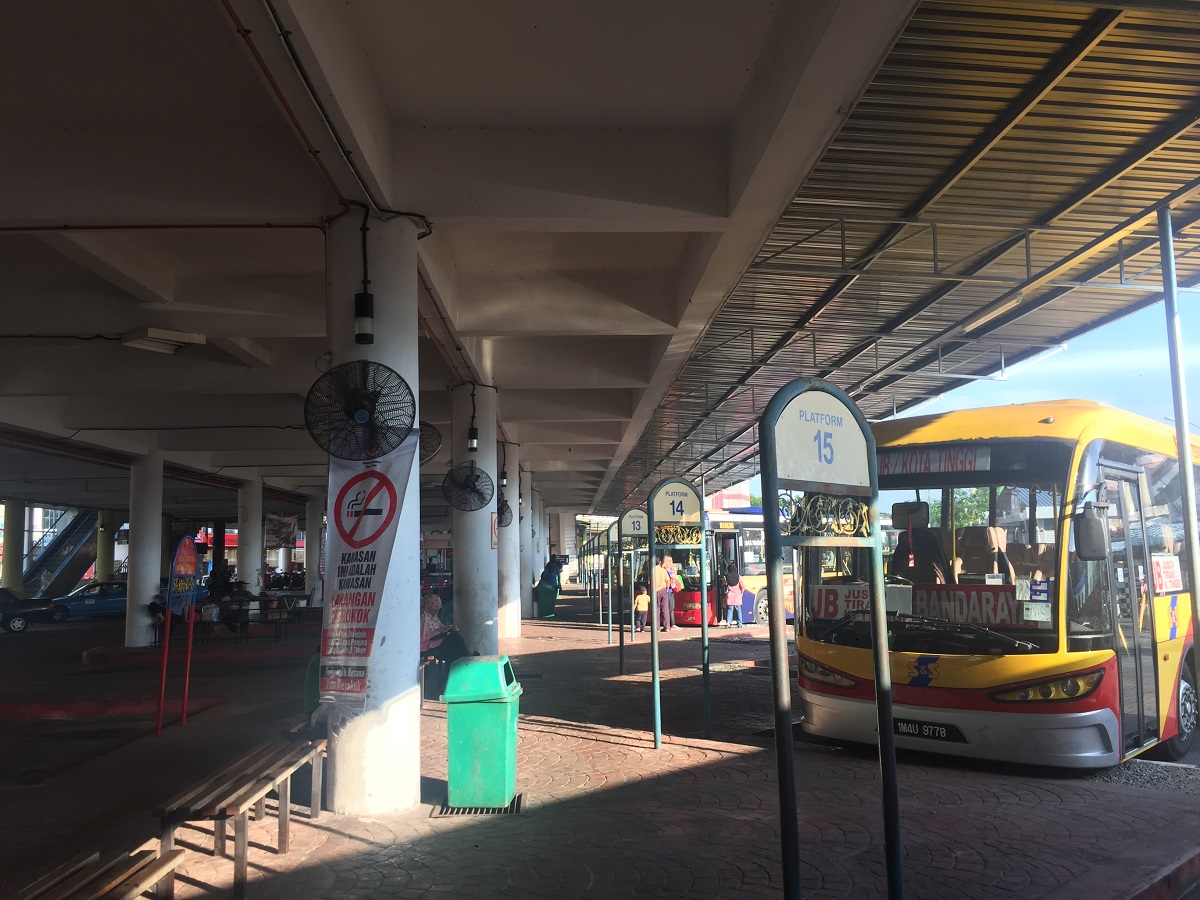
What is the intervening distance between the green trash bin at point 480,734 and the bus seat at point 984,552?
391 cm

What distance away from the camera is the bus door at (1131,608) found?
7.37 metres

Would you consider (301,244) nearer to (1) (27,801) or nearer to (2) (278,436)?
(1) (27,801)

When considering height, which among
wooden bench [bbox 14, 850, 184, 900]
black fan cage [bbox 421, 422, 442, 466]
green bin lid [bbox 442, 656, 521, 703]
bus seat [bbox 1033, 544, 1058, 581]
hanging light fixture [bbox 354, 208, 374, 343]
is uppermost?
hanging light fixture [bbox 354, 208, 374, 343]

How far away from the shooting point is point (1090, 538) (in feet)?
22.4

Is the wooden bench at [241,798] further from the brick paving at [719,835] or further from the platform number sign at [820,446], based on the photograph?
the platform number sign at [820,446]

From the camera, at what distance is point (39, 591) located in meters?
42.2

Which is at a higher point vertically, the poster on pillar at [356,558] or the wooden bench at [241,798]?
the poster on pillar at [356,558]

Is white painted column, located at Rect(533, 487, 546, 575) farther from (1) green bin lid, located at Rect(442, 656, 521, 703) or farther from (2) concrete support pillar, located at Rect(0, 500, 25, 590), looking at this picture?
(1) green bin lid, located at Rect(442, 656, 521, 703)

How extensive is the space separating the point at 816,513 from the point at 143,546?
1995cm

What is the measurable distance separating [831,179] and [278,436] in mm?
15651

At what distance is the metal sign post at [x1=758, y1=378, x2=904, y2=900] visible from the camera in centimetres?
349

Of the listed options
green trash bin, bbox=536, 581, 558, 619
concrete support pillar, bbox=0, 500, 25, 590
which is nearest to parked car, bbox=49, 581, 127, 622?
concrete support pillar, bbox=0, 500, 25, 590

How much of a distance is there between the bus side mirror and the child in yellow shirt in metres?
13.8

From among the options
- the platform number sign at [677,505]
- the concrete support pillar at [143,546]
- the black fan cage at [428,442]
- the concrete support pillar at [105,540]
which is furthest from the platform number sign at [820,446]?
the concrete support pillar at [105,540]
